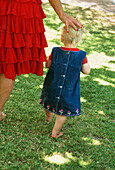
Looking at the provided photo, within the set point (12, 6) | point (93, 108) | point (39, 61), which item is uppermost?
point (12, 6)

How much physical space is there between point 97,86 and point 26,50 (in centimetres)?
203

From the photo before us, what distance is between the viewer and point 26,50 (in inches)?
102

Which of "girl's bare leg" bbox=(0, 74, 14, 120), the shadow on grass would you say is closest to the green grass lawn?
the shadow on grass

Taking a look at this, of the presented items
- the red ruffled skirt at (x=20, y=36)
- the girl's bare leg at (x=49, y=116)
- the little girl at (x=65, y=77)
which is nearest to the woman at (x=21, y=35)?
the red ruffled skirt at (x=20, y=36)

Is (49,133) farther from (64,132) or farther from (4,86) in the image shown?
(4,86)

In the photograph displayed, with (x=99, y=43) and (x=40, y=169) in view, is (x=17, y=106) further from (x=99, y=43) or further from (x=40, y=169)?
(x=99, y=43)

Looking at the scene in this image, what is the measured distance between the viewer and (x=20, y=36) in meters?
2.53

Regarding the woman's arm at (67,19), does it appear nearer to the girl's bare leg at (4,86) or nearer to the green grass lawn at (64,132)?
the girl's bare leg at (4,86)

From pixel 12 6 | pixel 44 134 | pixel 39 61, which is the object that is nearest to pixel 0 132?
pixel 44 134

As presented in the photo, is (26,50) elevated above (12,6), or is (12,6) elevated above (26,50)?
(12,6)

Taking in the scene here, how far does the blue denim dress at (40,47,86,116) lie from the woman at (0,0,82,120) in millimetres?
202

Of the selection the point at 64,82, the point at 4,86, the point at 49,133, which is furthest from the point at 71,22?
the point at 49,133

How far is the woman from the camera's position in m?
2.45

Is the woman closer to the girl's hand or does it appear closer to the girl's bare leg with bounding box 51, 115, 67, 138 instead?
the girl's hand
